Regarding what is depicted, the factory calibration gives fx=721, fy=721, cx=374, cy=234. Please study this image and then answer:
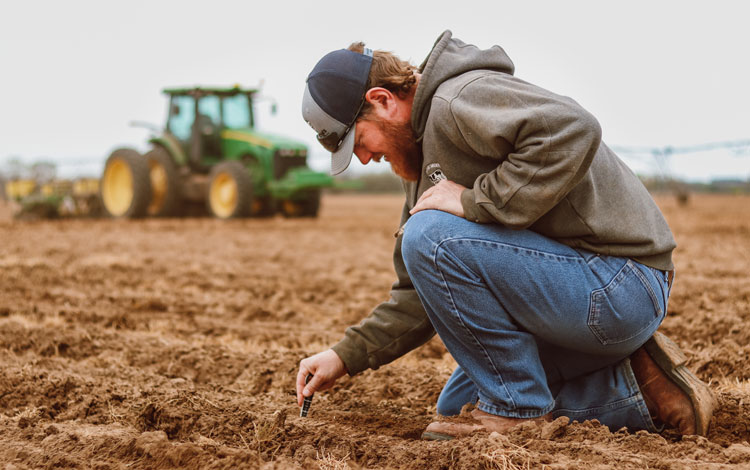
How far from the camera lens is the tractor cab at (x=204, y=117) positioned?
483 inches

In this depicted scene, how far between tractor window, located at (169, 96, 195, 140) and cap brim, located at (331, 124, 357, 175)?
35.3ft

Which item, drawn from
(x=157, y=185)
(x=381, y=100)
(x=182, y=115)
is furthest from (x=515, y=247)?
Result: (x=157, y=185)

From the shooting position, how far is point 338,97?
2.11m

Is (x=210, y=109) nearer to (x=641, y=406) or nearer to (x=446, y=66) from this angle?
(x=446, y=66)

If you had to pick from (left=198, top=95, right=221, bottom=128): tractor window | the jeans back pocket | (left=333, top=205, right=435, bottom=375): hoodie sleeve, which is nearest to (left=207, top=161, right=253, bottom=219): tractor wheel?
(left=198, top=95, right=221, bottom=128): tractor window

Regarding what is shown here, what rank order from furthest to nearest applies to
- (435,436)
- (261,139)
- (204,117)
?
(204,117), (261,139), (435,436)

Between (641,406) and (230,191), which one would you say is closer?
(641,406)

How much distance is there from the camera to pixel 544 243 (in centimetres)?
199

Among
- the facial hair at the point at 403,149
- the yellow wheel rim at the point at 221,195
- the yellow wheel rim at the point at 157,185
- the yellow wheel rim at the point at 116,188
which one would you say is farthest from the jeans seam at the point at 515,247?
the yellow wheel rim at the point at 116,188

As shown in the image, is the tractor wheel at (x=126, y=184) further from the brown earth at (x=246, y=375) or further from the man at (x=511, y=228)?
the man at (x=511, y=228)

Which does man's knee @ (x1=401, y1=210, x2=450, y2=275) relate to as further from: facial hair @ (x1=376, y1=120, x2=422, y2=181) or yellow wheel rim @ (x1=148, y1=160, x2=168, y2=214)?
yellow wheel rim @ (x1=148, y1=160, x2=168, y2=214)

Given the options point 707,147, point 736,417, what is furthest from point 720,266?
point 707,147

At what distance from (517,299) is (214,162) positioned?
36.7ft

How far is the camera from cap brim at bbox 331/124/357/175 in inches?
85.2
